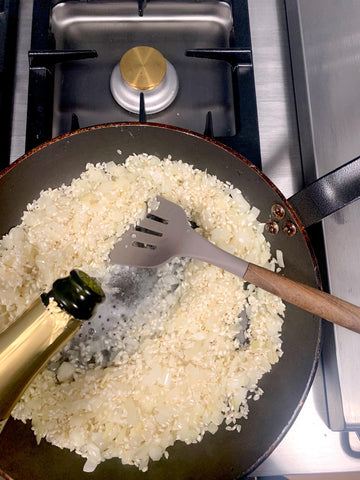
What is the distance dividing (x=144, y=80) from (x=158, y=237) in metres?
0.40

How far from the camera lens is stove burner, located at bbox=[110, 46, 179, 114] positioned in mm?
1037

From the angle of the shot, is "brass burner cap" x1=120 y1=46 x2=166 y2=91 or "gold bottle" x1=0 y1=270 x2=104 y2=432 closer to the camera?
"gold bottle" x1=0 y1=270 x2=104 y2=432

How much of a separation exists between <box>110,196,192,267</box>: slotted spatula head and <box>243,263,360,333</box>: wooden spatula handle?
0.17 m

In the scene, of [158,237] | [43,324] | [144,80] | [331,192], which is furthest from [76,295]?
[144,80]

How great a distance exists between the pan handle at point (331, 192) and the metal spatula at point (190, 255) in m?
0.15

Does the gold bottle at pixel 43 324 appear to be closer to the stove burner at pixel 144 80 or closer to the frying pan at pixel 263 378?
the frying pan at pixel 263 378

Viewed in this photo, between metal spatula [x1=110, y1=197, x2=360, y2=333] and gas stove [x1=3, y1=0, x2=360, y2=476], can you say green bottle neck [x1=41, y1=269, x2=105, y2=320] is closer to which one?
metal spatula [x1=110, y1=197, x2=360, y2=333]

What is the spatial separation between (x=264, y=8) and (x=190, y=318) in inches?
35.2

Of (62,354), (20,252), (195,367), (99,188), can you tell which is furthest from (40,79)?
(195,367)

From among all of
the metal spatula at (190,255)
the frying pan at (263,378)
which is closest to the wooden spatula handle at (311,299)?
the metal spatula at (190,255)

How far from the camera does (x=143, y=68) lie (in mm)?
1033

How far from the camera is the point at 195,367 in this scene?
95 centimetres

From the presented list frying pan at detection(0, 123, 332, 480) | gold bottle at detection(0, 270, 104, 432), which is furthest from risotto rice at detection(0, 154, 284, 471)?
gold bottle at detection(0, 270, 104, 432)

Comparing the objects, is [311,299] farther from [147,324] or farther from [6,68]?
[6,68]
